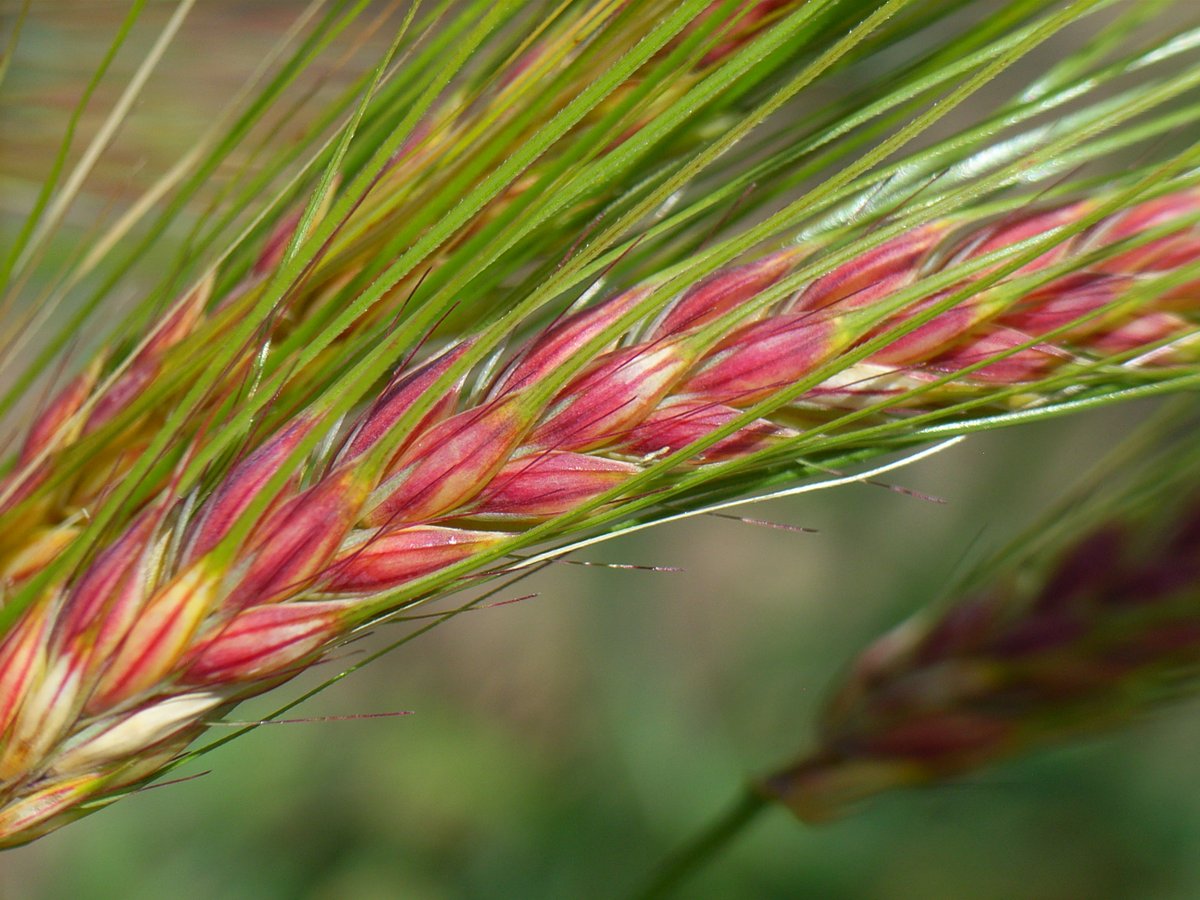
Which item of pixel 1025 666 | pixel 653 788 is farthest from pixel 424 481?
pixel 653 788

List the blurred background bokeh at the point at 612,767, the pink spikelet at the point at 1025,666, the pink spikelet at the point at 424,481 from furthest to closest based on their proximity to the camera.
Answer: the blurred background bokeh at the point at 612,767
the pink spikelet at the point at 1025,666
the pink spikelet at the point at 424,481

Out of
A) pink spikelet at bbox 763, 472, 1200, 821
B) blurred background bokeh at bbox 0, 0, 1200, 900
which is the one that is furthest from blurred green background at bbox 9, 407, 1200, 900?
pink spikelet at bbox 763, 472, 1200, 821

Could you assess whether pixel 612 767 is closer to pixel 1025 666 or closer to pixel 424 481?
pixel 1025 666

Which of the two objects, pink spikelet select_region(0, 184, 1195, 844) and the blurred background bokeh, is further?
the blurred background bokeh

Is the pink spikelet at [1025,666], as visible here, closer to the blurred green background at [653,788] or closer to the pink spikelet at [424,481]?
the pink spikelet at [424,481]

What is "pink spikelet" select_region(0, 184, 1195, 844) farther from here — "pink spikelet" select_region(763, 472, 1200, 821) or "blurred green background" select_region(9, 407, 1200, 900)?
"blurred green background" select_region(9, 407, 1200, 900)

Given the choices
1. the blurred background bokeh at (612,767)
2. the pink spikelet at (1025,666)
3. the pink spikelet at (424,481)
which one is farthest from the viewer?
the blurred background bokeh at (612,767)

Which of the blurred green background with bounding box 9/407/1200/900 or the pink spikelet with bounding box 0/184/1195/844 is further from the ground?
the pink spikelet with bounding box 0/184/1195/844

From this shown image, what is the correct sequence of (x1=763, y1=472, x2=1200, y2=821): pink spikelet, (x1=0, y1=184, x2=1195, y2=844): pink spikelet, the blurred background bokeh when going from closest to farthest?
(x1=0, y1=184, x2=1195, y2=844): pink spikelet → (x1=763, y1=472, x2=1200, y2=821): pink spikelet → the blurred background bokeh

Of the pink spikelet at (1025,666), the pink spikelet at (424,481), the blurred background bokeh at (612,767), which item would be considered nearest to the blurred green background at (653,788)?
the blurred background bokeh at (612,767)

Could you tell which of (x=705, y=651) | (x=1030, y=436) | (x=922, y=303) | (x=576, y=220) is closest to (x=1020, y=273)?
(x=922, y=303)
